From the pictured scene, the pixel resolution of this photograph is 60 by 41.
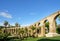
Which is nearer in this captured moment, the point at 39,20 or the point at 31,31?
the point at 31,31

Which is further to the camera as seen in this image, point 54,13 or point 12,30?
point 12,30

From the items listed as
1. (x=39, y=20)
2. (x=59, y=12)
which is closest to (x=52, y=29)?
(x=59, y=12)

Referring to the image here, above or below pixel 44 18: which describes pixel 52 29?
below

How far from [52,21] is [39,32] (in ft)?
21.4

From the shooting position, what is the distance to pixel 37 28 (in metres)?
36.1

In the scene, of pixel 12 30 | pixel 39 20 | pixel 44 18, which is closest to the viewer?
pixel 44 18

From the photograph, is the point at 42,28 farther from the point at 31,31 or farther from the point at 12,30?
the point at 12,30

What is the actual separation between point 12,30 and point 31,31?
11.2m

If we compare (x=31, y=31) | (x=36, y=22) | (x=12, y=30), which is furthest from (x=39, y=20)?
(x=12, y=30)

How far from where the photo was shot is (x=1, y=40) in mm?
15891

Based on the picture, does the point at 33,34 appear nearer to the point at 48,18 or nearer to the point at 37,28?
the point at 37,28

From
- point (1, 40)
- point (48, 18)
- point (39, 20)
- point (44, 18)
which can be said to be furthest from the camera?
point (39, 20)

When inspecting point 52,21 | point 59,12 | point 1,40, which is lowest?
point 1,40

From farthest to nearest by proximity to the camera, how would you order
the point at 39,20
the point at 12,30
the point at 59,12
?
the point at 12,30 < the point at 39,20 < the point at 59,12
